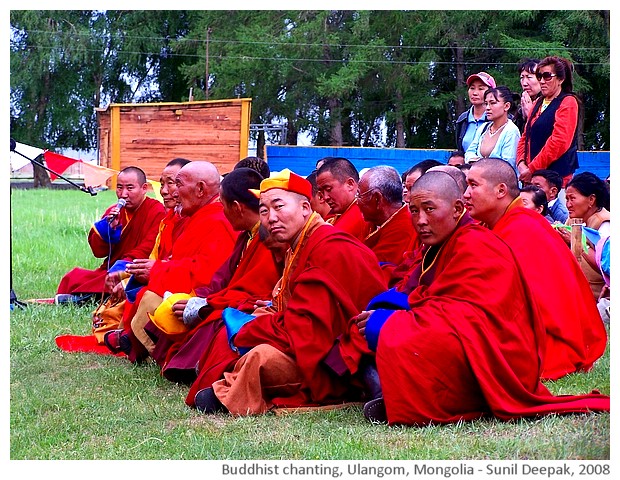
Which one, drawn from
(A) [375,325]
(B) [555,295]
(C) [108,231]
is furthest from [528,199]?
(C) [108,231]

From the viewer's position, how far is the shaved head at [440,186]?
5.18m

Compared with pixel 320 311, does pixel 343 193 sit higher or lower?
higher

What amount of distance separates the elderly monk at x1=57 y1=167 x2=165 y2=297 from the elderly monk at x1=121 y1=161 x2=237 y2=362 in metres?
1.60

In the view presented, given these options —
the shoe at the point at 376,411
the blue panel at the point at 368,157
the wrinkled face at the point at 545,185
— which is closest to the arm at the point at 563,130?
the wrinkled face at the point at 545,185

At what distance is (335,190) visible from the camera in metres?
7.30

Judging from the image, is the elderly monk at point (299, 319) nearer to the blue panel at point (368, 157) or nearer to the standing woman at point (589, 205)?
the standing woman at point (589, 205)

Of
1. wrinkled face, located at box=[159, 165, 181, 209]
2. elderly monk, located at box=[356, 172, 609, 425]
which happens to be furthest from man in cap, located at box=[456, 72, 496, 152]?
elderly monk, located at box=[356, 172, 609, 425]

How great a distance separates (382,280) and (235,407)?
1.17 meters

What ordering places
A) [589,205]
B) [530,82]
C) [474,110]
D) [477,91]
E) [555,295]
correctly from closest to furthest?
[555,295] < [589,205] < [530,82] < [477,91] < [474,110]

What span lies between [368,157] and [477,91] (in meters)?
12.7

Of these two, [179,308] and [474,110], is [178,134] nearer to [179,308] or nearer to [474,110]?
[474,110]

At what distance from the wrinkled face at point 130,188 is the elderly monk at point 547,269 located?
4.07 meters

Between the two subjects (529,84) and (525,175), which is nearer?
(525,175)
